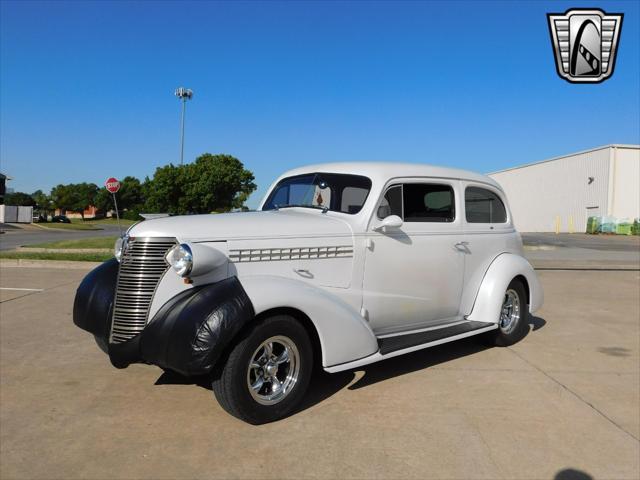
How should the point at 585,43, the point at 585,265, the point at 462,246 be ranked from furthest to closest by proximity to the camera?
1. the point at 585,265
2. the point at 585,43
3. the point at 462,246

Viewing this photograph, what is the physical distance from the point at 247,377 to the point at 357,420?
2.69 ft

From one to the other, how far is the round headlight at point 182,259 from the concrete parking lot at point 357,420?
3.40 feet

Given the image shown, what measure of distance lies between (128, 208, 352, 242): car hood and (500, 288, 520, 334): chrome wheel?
7.93 feet

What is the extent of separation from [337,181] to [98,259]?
32.3 feet

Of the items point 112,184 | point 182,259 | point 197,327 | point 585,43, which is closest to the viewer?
point 197,327

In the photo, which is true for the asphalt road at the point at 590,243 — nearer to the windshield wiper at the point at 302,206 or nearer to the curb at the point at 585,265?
the curb at the point at 585,265

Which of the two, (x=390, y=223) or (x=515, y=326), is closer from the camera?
(x=390, y=223)

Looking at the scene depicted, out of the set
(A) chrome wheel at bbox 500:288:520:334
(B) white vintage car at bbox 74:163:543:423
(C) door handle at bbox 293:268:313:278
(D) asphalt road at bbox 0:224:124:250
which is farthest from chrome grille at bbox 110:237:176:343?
(D) asphalt road at bbox 0:224:124:250

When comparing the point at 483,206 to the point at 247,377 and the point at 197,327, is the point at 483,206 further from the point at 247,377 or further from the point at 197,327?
the point at 197,327

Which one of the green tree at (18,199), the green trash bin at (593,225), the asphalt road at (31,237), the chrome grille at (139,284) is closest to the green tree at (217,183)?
the asphalt road at (31,237)

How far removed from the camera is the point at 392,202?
4230 mm

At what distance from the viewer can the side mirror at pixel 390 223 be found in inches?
152

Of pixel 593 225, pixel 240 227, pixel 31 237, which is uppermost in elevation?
pixel 593 225

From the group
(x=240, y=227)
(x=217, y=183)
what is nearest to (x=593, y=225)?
(x=217, y=183)
